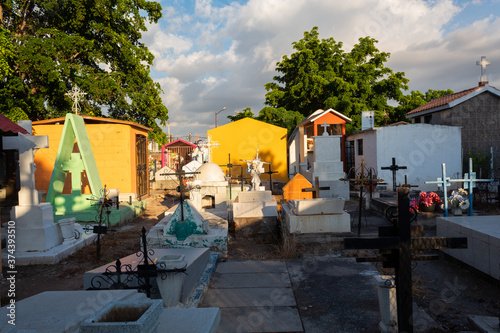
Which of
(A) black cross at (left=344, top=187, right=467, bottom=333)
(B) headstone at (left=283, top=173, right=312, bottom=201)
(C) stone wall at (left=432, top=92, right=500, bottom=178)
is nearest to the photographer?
(A) black cross at (left=344, top=187, right=467, bottom=333)

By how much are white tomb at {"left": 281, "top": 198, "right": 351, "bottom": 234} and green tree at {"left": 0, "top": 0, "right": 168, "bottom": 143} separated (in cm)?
1258

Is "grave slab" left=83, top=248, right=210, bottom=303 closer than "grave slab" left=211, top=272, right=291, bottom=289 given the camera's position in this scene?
Yes

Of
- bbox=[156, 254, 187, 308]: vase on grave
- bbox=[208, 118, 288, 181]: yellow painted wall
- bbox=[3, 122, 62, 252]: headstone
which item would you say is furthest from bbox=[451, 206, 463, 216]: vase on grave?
bbox=[208, 118, 288, 181]: yellow painted wall

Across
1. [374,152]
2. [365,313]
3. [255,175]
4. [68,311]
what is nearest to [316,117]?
[374,152]

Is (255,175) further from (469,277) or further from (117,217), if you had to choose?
(469,277)

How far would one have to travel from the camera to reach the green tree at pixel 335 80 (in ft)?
84.5

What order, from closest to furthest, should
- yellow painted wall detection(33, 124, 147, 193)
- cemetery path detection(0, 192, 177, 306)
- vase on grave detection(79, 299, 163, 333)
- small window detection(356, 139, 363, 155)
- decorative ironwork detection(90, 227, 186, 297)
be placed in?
vase on grave detection(79, 299, 163, 333)
decorative ironwork detection(90, 227, 186, 297)
cemetery path detection(0, 192, 177, 306)
yellow painted wall detection(33, 124, 147, 193)
small window detection(356, 139, 363, 155)

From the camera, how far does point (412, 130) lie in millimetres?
15789

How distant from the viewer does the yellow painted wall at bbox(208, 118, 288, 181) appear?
22.8m

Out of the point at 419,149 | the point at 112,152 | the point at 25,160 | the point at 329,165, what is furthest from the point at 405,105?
the point at 25,160

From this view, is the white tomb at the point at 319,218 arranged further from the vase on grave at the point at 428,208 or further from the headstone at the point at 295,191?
the headstone at the point at 295,191

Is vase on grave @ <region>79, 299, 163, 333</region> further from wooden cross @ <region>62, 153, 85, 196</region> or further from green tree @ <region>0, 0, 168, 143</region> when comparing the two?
green tree @ <region>0, 0, 168, 143</region>

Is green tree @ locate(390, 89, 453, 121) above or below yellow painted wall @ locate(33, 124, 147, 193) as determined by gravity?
above

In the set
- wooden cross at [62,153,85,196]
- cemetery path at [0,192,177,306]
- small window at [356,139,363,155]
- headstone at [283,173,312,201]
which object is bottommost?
Result: cemetery path at [0,192,177,306]
